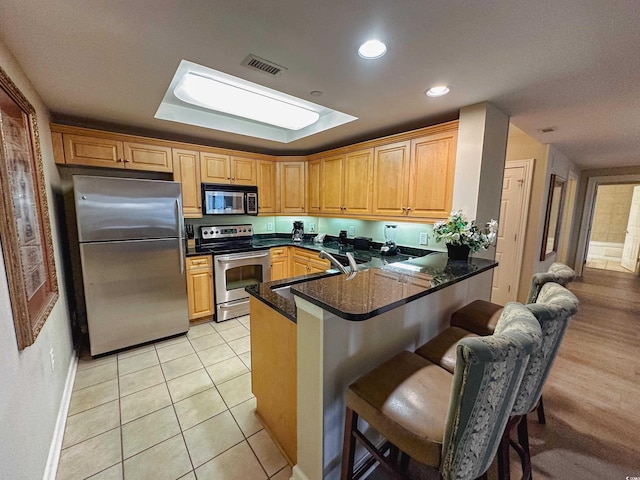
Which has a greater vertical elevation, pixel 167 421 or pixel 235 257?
pixel 235 257

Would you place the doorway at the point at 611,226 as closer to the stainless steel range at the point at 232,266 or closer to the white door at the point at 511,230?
the white door at the point at 511,230

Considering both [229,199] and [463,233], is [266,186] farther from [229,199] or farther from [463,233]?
[463,233]

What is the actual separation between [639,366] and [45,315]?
15.9 ft

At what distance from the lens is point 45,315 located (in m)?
1.58

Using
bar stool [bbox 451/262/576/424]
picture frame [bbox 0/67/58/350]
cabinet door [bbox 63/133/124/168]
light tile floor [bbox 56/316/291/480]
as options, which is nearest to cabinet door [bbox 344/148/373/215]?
bar stool [bbox 451/262/576/424]

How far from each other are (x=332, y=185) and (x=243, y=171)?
1.26 m

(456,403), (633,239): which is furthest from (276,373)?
(633,239)

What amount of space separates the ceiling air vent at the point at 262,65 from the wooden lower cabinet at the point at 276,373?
1.50 meters

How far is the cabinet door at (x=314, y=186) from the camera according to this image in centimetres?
391

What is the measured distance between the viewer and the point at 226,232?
369 centimetres

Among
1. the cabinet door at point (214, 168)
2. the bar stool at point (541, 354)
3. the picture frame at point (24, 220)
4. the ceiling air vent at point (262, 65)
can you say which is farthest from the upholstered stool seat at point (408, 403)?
the cabinet door at point (214, 168)

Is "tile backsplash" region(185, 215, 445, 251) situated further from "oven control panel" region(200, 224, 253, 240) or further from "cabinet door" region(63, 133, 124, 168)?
Answer: "cabinet door" region(63, 133, 124, 168)

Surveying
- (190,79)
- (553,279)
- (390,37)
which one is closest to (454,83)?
(390,37)

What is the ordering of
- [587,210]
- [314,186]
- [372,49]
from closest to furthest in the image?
[372,49] → [314,186] → [587,210]
